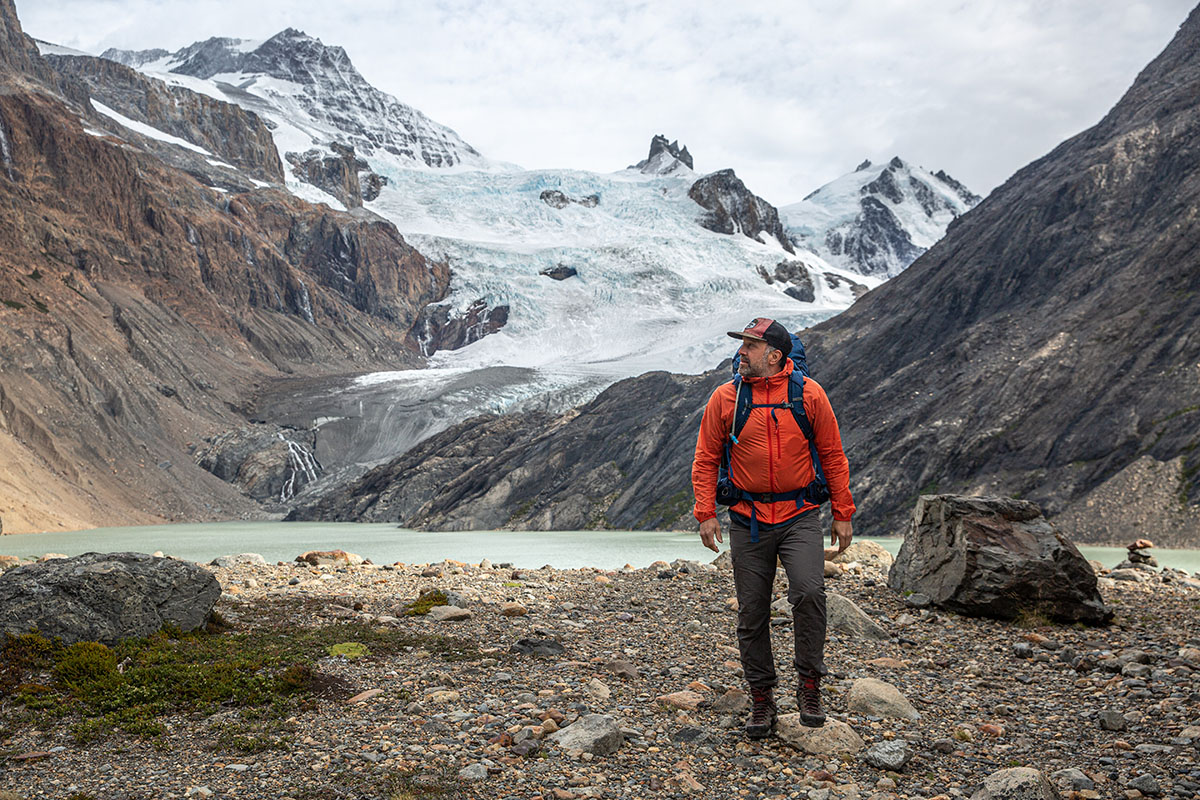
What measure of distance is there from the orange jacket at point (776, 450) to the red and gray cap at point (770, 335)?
127mm

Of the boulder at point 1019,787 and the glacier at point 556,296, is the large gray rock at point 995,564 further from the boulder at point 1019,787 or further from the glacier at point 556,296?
the glacier at point 556,296

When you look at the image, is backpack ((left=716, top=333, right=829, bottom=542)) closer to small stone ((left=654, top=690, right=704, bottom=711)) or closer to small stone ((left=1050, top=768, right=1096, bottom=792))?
small stone ((left=654, top=690, right=704, bottom=711))

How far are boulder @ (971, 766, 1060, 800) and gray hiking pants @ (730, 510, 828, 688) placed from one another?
148 centimetres

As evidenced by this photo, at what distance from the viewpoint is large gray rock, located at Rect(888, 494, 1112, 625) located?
9969 mm

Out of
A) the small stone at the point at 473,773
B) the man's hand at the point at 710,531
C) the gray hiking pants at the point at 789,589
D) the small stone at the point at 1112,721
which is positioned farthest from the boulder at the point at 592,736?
the small stone at the point at 1112,721

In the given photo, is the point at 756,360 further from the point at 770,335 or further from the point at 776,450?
the point at 776,450

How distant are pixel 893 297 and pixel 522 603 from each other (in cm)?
6175

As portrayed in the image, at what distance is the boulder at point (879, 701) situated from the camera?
646cm

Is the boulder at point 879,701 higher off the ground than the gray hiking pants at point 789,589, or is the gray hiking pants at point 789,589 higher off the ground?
the gray hiking pants at point 789,589

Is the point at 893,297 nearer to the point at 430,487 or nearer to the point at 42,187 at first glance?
the point at 430,487

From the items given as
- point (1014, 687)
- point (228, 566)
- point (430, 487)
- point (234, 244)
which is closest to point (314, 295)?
point (234, 244)

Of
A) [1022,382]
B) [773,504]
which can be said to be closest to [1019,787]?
[773,504]

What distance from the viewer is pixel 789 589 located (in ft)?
20.2

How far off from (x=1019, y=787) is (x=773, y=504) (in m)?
2.25
